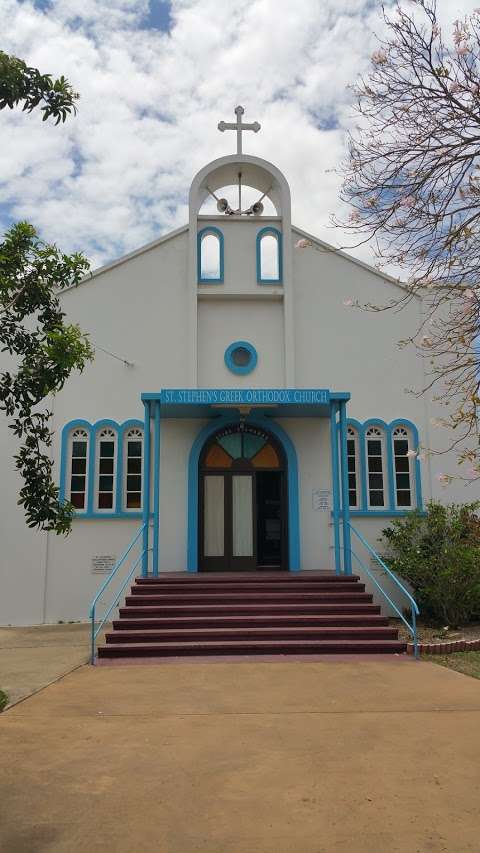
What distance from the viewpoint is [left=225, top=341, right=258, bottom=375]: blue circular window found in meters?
13.5

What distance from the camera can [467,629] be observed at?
11.2 metres

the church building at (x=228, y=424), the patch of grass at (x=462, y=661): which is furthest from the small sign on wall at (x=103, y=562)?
the patch of grass at (x=462, y=661)

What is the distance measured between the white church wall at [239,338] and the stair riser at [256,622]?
4973 millimetres

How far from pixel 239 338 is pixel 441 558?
5.61m

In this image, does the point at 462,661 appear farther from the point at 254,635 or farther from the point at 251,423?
the point at 251,423

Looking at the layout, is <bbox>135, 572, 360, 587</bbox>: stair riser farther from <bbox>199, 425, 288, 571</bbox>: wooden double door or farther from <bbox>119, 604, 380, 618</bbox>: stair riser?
<bbox>199, 425, 288, 571</bbox>: wooden double door

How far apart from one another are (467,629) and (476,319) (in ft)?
21.7

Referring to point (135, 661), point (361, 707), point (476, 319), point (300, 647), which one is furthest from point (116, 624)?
point (476, 319)

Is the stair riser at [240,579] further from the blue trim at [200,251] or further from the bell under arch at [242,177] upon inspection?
the bell under arch at [242,177]

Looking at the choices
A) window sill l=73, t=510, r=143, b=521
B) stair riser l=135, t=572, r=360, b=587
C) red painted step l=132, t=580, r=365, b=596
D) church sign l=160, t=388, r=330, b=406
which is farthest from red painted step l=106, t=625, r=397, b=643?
church sign l=160, t=388, r=330, b=406

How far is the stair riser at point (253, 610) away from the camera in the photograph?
404 inches

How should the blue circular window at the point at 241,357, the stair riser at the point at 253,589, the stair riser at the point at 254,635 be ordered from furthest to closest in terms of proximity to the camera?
1. the blue circular window at the point at 241,357
2. the stair riser at the point at 253,589
3. the stair riser at the point at 254,635

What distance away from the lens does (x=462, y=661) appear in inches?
356

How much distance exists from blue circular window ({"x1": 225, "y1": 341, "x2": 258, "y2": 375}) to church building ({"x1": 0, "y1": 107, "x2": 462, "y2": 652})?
1.1 inches
